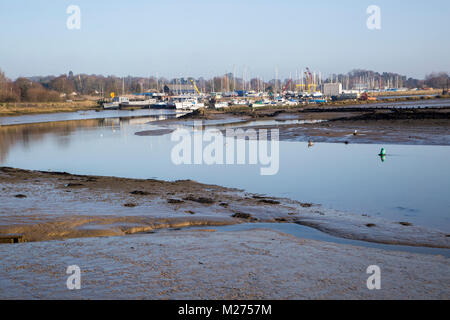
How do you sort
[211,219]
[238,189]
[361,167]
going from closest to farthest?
[211,219]
[238,189]
[361,167]

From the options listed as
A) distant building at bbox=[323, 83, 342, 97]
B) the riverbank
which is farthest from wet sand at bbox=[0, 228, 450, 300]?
distant building at bbox=[323, 83, 342, 97]

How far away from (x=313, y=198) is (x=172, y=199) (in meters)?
4.74

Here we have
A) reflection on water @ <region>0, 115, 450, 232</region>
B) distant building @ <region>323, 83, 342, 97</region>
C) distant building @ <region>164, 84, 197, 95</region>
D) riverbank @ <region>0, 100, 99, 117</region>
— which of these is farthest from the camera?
distant building @ <region>164, 84, 197, 95</region>

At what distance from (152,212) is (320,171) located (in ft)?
35.5

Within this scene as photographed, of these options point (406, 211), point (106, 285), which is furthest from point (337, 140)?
point (106, 285)

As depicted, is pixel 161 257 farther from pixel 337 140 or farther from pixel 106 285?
pixel 337 140

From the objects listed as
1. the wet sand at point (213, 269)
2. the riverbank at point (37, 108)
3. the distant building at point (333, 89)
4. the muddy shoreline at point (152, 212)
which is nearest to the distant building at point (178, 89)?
the distant building at point (333, 89)

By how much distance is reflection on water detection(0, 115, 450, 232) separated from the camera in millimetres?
14867

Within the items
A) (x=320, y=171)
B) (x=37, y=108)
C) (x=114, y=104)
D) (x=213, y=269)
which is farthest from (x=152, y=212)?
(x=114, y=104)

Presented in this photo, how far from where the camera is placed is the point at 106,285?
7.43 metres

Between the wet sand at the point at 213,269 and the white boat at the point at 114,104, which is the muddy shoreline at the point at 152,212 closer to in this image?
the wet sand at the point at 213,269

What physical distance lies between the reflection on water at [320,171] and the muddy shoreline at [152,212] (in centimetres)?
133

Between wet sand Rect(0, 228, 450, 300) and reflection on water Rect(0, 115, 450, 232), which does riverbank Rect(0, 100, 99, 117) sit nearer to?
reflection on water Rect(0, 115, 450, 232)

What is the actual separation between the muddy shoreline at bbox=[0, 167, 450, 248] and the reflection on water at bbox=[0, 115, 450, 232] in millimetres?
1332
